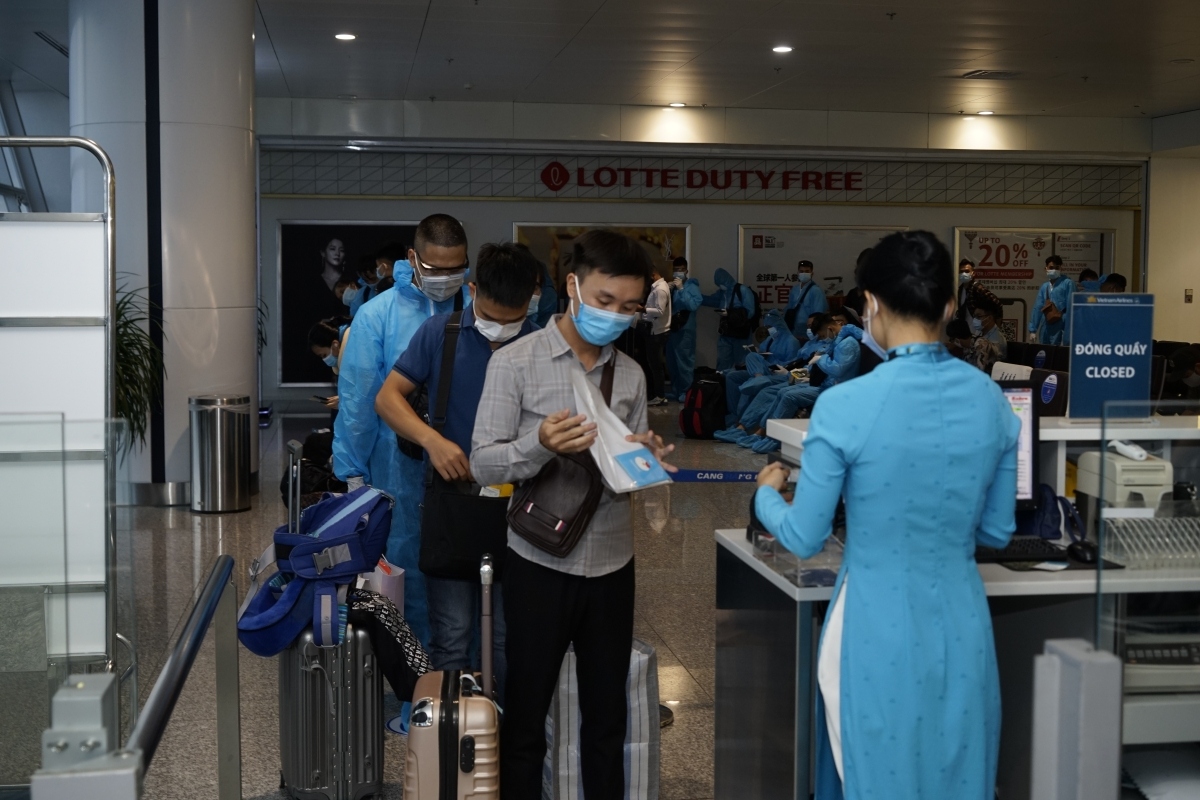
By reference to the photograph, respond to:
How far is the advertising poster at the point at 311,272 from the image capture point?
15.2 m

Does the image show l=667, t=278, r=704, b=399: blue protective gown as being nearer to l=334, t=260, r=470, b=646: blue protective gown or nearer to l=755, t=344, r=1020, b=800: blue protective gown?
l=334, t=260, r=470, b=646: blue protective gown

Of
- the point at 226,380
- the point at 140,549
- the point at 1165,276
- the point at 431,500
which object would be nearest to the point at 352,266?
the point at 226,380

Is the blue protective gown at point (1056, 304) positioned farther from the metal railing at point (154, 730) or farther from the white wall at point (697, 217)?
the metal railing at point (154, 730)

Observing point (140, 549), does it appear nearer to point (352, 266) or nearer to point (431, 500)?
point (431, 500)

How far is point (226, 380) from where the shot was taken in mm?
8203

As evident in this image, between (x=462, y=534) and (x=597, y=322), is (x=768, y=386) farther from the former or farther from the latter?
(x=597, y=322)

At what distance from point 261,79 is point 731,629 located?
11.6m

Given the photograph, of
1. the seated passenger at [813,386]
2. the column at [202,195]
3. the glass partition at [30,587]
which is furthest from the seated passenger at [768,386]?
the glass partition at [30,587]

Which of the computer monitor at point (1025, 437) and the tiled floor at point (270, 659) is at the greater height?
the computer monitor at point (1025, 437)

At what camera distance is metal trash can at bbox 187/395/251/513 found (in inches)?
304

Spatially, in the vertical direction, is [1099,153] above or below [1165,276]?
above

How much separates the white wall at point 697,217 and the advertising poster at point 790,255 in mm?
123

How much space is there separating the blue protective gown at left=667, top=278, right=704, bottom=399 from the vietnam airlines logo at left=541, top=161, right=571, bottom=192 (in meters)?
2.08

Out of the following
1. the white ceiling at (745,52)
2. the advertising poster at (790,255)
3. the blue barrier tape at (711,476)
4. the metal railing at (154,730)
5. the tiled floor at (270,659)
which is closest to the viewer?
the metal railing at (154,730)
